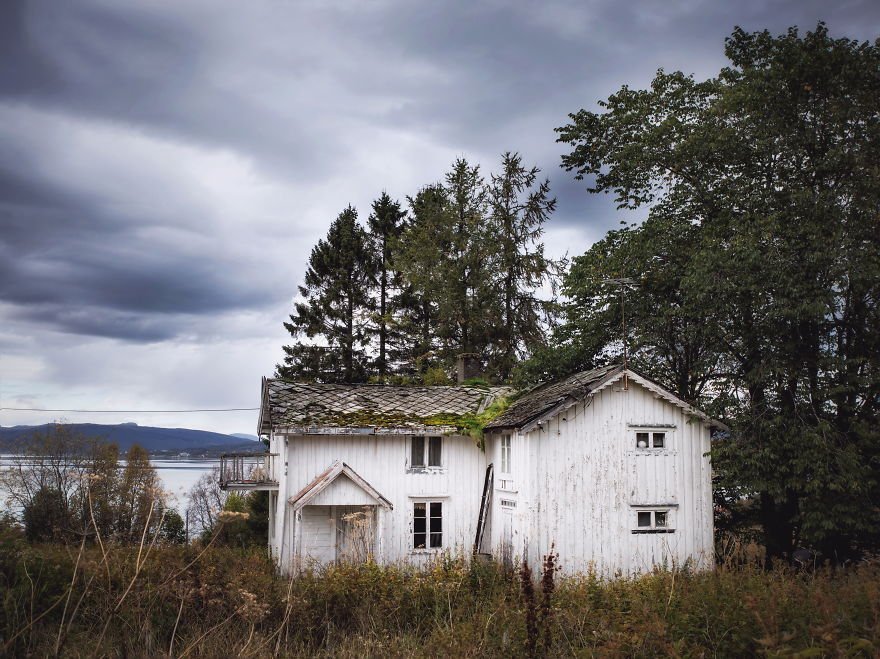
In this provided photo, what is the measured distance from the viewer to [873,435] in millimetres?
16891

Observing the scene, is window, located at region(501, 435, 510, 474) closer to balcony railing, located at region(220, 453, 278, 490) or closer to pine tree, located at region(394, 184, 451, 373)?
balcony railing, located at region(220, 453, 278, 490)

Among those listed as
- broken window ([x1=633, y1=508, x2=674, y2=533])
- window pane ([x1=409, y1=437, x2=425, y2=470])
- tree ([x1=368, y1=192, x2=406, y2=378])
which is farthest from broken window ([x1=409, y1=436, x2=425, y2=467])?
tree ([x1=368, y1=192, x2=406, y2=378])

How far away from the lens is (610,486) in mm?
18797

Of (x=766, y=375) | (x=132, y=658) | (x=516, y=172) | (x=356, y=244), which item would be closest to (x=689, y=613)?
(x=132, y=658)

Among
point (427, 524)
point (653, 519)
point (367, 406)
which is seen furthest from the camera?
point (367, 406)

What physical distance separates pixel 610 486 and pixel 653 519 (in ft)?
4.76

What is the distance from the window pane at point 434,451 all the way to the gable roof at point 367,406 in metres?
0.69

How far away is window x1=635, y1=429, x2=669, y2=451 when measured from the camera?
757 inches

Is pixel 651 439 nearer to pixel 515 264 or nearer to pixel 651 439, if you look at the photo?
pixel 651 439

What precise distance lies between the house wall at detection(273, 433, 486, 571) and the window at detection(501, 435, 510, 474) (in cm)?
144

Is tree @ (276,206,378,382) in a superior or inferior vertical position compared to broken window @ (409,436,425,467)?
superior

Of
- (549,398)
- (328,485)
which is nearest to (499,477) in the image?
(549,398)

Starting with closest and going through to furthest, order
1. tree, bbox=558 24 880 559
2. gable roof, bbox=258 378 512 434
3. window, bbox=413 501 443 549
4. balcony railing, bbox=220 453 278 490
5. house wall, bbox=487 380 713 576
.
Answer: tree, bbox=558 24 880 559 → house wall, bbox=487 380 713 576 → gable roof, bbox=258 378 512 434 → balcony railing, bbox=220 453 278 490 → window, bbox=413 501 443 549

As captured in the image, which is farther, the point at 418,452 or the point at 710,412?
the point at 418,452
